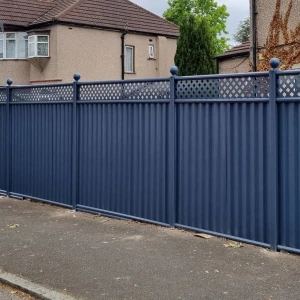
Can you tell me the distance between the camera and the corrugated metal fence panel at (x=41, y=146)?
9398 millimetres

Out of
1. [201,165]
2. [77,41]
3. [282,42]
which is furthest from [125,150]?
[77,41]

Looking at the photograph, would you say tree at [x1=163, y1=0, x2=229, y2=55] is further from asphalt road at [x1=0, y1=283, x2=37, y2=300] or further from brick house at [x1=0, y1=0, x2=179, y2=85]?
asphalt road at [x1=0, y1=283, x2=37, y2=300]

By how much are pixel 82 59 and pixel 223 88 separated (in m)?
20.8

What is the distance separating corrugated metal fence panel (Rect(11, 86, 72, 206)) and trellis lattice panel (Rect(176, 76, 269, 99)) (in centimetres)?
271

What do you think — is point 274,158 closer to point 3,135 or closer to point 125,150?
point 125,150

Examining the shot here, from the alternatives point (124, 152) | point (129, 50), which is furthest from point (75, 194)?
point (129, 50)

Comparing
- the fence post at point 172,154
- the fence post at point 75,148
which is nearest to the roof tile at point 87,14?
the fence post at point 75,148

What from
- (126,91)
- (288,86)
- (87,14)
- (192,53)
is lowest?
(288,86)

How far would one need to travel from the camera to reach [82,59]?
88.2 feet

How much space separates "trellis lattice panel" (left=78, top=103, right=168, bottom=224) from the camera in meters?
7.75

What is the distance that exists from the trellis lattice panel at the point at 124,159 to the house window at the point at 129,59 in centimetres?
2058

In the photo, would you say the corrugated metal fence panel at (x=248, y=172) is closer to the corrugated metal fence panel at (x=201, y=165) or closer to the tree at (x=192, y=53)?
the corrugated metal fence panel at (x=201, y=165)

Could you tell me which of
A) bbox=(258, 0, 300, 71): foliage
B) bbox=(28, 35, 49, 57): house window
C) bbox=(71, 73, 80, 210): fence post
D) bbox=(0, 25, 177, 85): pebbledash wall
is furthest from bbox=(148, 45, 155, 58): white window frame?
bbox=(71, 73, 80, 210): fence post

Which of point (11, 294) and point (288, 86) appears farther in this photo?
point (288, 86)
